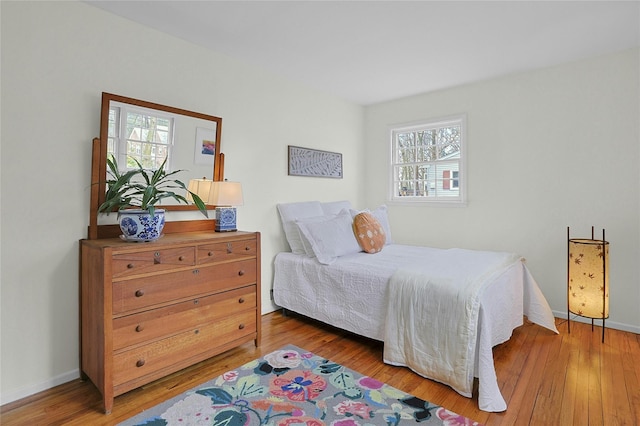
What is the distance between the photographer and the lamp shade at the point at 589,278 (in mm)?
2705

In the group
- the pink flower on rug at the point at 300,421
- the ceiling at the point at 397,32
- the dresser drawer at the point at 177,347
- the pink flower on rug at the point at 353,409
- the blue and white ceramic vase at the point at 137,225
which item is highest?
the ceiling at the point at 397,32

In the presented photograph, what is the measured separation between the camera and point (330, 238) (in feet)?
10.0

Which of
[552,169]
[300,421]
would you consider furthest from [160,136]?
[552,169]

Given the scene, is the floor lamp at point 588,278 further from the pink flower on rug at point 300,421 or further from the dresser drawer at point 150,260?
the dresser drawer at point 150,260

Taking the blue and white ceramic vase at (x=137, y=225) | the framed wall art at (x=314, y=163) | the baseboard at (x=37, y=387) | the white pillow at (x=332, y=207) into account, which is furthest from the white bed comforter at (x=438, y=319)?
the baseboard at (x=37, y=387)

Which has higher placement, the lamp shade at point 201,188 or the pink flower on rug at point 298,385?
the lamp shade at point 201,188

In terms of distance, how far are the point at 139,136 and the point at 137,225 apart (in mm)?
744

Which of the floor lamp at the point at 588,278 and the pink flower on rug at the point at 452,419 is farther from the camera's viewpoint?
the floor lamp at the point at 588,278

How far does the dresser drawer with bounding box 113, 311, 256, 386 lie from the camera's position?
74.3 inches

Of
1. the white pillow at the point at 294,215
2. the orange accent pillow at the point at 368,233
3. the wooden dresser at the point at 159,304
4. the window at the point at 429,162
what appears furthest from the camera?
the window at the point at 429,162

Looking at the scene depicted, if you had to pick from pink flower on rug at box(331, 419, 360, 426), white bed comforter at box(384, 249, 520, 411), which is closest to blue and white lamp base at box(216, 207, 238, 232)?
white bed comforter at box(384, 249, 520, 411)

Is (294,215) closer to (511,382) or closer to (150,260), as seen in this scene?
(150,260)

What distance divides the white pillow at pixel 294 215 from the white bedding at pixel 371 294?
0.41ft

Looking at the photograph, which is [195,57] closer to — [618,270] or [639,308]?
[618,270]
